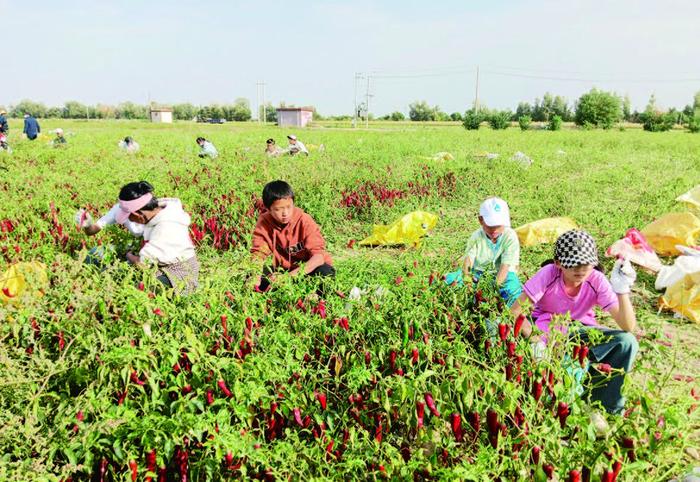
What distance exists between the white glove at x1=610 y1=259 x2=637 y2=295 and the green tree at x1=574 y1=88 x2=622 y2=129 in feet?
189

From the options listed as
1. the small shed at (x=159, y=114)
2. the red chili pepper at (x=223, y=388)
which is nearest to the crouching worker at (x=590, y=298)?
the red chili pepper at (x=223, y=388)

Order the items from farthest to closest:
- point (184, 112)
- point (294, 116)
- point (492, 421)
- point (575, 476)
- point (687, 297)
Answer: point (184, 112)
point (294, 116)
point (687, 297)
point (492, 421)
point (575, 476)

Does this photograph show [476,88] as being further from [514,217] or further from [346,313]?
[346,313]

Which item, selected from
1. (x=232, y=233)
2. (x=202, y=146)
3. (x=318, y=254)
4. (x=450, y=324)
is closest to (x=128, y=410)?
(x=450, y=324)

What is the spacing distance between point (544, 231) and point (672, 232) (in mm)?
1298

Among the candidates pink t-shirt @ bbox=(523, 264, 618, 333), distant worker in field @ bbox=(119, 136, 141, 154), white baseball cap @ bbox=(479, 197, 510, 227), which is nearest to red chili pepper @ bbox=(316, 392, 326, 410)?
pink t-shirt @ bbox=(523, 264, 618, 333)

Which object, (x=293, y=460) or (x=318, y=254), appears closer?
(x=293, y=460)

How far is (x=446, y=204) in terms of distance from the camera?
823 centimetres

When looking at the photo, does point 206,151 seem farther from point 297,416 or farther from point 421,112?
point 421,112

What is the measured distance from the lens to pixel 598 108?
179 feet

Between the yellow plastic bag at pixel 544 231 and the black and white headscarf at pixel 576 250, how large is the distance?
3.53 meters

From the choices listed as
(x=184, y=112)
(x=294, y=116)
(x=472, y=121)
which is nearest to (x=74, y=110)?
(x=184, y=112)

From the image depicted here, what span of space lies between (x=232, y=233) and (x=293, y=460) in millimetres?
4511

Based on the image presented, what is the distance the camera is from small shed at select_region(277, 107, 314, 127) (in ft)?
188
